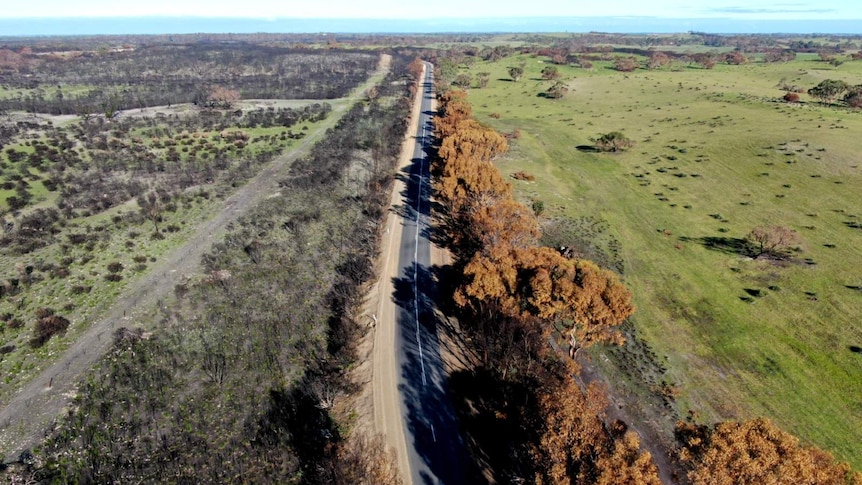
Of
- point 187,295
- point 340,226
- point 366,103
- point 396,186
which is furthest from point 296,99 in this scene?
point 187,295

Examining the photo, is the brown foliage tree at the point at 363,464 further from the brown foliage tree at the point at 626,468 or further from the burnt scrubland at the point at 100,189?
the burnt scrubland at the point at 100,189

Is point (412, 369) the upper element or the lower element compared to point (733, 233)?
lower

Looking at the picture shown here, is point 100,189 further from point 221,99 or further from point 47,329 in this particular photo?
point 221,99

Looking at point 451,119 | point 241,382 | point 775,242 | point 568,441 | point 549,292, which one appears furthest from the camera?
point 451,119

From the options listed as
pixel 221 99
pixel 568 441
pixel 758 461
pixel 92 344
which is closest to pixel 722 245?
pixel 758 461

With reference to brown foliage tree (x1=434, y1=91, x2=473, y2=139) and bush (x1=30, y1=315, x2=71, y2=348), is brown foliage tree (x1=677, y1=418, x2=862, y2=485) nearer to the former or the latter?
bush (x1=30, y1=315, x2=71, y2=348)

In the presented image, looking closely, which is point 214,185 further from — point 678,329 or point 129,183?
point 678,329

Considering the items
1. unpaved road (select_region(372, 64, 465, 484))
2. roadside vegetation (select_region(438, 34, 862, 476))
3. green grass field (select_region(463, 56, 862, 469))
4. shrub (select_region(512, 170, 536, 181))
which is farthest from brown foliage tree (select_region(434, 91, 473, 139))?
unpaved road (select_region(372, 64, 465, 484))
